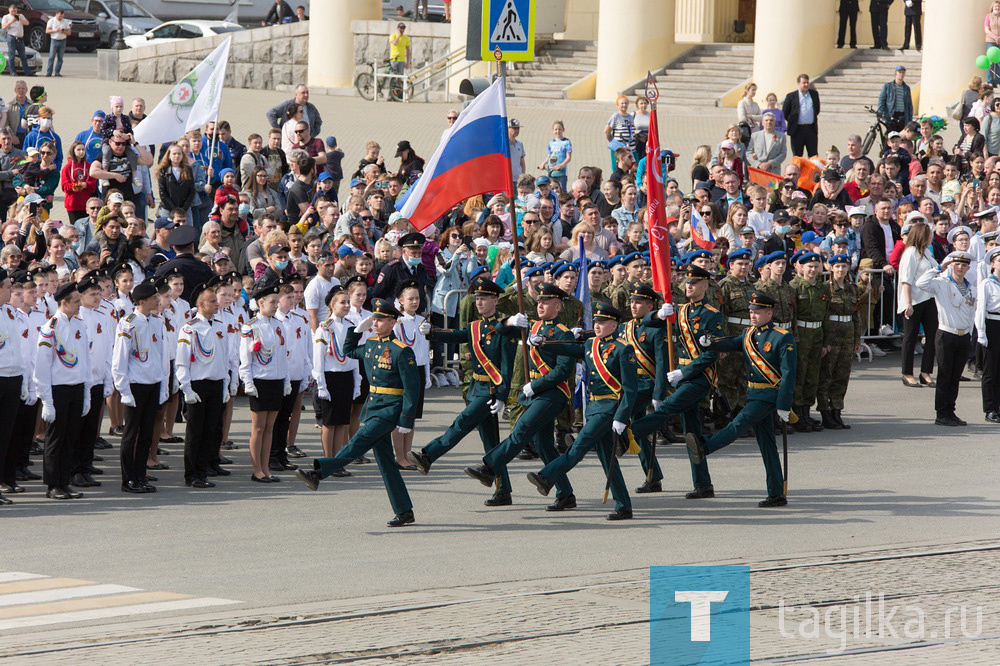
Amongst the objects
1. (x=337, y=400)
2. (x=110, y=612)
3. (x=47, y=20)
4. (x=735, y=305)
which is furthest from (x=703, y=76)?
(x=110, y=612)

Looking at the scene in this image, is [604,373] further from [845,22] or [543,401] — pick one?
[845,22]

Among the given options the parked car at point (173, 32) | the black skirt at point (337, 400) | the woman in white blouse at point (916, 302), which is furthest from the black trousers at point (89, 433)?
the parked car at point (173, 32)

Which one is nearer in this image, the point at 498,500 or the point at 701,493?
the point at 498,500

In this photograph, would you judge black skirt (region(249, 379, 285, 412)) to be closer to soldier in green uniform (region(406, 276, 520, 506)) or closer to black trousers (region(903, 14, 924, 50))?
soldier in green uniform (region(406, 276, 520, 506))

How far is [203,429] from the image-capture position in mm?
12250

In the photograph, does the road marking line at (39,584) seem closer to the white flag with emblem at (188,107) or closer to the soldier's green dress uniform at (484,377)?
the soldier's green dress uniform at (484,377)

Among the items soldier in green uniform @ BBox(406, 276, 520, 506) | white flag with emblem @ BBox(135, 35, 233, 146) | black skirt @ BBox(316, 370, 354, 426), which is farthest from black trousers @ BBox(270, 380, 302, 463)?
white flag with emblem @ BBox(135, 35, 233, 146)

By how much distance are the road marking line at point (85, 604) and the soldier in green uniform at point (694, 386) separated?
163 inches

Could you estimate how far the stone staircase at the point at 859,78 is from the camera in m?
31.0

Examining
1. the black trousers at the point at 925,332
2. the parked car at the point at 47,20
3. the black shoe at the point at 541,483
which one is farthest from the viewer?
the parked car at the point at 47,20

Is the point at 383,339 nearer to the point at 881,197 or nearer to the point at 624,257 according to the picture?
the point at 624,257

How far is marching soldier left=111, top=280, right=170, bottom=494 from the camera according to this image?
1187cm

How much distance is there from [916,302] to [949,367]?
5.50ft

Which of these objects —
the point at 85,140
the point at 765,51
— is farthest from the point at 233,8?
the point at 85,140
